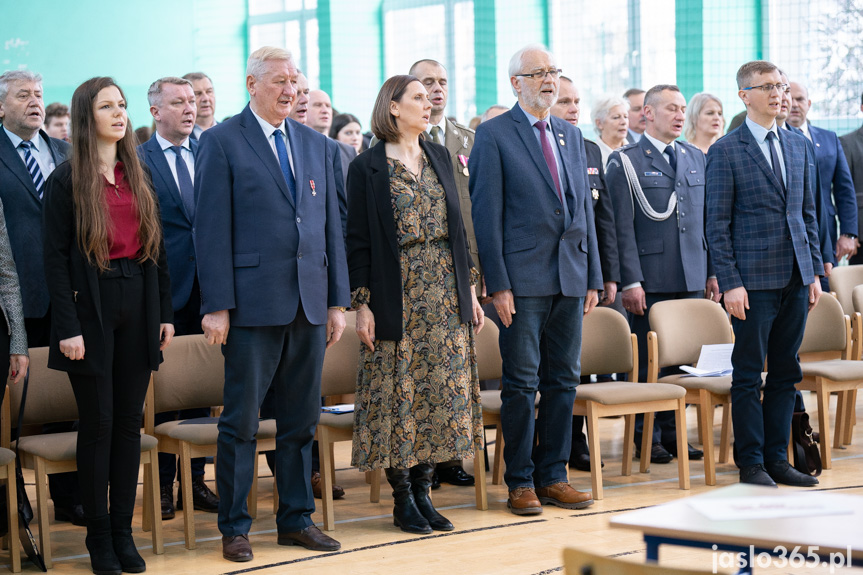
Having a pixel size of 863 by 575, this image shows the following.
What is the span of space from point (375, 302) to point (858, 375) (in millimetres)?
2381

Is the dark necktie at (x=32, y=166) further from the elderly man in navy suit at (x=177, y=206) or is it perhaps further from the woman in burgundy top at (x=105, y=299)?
the woman in burgundy top at (x=105, y=299)

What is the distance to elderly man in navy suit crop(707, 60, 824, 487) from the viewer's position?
14.0ft

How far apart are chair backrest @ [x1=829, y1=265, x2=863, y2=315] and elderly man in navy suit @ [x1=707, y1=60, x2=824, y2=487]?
1618 millimetres

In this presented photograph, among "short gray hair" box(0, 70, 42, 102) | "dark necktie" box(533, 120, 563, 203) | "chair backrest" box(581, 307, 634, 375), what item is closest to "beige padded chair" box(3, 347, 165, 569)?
"short gray hair" box(0, 70, 42, 102)

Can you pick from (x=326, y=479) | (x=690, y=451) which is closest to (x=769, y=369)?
(x=690, y=451)

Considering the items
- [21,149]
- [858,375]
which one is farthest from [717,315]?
[21,149]

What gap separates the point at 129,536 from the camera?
11.3 ft

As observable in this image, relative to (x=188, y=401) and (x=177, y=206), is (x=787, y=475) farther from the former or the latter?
(x=177, y=206)

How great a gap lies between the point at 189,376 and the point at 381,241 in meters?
0.93

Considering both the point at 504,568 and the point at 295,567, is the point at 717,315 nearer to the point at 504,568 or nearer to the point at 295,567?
the point at 504,568

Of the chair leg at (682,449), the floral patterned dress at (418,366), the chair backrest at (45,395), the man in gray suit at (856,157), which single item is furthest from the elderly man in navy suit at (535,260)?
the man in gray suit at (856,157)

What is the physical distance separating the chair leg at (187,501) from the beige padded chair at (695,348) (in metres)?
2.06

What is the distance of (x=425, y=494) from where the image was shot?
388 centimetres

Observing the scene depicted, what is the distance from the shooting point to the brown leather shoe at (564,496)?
405cm
